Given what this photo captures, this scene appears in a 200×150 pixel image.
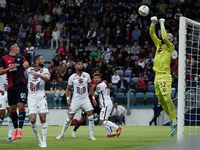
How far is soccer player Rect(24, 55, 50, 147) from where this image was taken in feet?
23.5

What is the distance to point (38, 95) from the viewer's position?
293 inches

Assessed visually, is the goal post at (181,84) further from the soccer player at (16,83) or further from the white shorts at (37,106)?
the soccer player at (16,83)

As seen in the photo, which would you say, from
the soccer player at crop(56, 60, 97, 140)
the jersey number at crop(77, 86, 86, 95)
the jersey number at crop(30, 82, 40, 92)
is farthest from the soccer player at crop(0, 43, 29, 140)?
the jersey number at crop(77, 86, 86, 95)

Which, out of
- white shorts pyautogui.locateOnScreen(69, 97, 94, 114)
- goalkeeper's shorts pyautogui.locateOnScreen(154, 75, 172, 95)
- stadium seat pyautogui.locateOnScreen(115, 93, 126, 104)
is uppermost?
goalkeeper's shorts pyautogui.locateOnScreen(154, 75, 172, 95)

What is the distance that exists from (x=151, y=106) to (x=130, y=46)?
6.76 meters

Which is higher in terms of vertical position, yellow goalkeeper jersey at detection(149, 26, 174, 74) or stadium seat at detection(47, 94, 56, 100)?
yellow goalkeeper jersey at detection(149, 26, 174, 74)

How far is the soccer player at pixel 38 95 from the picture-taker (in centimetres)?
716

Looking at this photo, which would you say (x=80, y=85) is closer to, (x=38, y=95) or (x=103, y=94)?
(x=103, y=94)

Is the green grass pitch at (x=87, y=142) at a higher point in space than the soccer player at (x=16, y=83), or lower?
lower

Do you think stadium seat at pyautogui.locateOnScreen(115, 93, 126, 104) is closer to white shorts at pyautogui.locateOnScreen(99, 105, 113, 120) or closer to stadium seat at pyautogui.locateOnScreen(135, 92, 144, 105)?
stadium seat at pyautogui.locateOnScreen(135, 92, 144, 105)

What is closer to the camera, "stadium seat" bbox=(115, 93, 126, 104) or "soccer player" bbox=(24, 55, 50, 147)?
"soccer player" bbox=(24, 55, 50, 147)

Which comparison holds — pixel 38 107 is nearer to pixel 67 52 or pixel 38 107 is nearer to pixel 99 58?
pixel 99 58

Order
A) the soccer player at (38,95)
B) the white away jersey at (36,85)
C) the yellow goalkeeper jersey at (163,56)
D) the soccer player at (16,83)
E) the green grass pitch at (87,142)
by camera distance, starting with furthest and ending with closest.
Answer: the yellow goalkeeper jersey at (163,56)
the soccer player at (16,83)
the white away jersey at (36,85)
the soccer player at (38,95)
the green grass pitch at (87,142)

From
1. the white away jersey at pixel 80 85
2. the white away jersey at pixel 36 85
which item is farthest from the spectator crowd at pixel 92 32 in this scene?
the white away jersey at pixel 36 85
